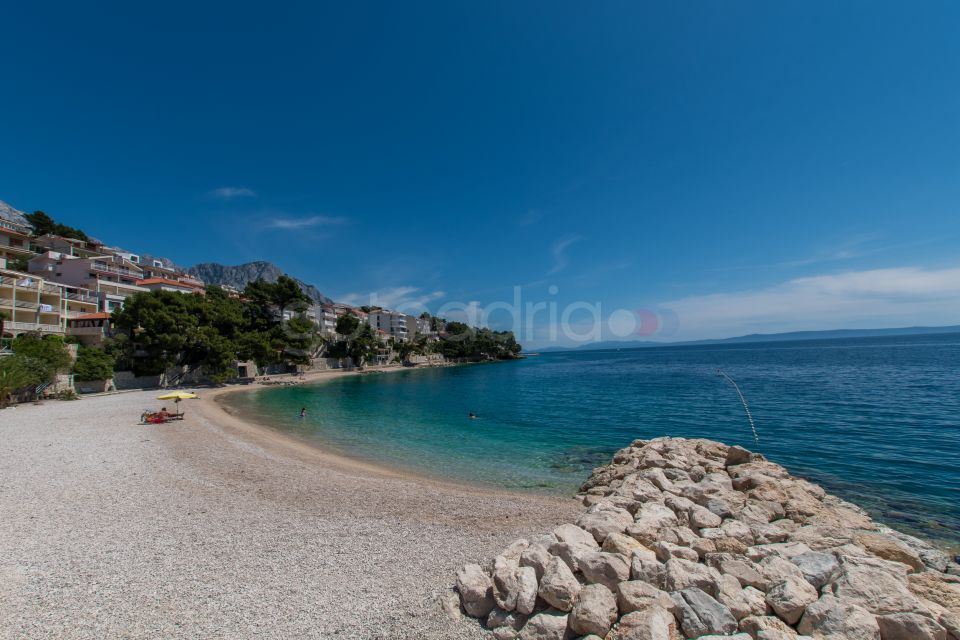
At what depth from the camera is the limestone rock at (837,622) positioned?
4.69 m

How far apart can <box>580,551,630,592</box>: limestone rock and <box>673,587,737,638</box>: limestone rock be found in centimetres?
82

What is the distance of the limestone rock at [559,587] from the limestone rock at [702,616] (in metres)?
1.34

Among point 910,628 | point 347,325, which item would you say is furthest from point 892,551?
point 347,325

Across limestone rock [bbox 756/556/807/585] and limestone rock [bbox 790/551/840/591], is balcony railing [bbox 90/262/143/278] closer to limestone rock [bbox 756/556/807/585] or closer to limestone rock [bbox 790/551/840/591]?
limestone rock [bbox 756/556/807/585]

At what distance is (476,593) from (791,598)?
4184 mm

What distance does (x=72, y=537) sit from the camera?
8.25 m

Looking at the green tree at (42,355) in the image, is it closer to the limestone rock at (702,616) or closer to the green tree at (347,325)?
the limestone rock at (702,616)

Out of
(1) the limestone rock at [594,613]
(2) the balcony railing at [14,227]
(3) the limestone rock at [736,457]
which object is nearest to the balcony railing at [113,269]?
(2) the balcony railing at [14,227]

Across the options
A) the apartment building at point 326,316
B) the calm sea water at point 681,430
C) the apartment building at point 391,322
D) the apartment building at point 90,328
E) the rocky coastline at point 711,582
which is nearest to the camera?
the rocky coastline at point 711,582

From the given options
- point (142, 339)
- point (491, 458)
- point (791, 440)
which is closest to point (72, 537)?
point (491, 458)

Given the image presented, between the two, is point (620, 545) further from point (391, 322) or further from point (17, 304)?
point (391, 322)

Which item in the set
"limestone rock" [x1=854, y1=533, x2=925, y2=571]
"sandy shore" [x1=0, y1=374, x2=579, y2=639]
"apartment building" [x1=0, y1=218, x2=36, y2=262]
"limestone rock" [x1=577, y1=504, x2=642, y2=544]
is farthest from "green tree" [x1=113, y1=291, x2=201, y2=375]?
"limestone rock" [x1=854, y1=533, x2=925, y2=571]

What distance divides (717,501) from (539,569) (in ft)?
19.1

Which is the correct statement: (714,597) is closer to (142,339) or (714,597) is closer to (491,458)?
(491,458)
